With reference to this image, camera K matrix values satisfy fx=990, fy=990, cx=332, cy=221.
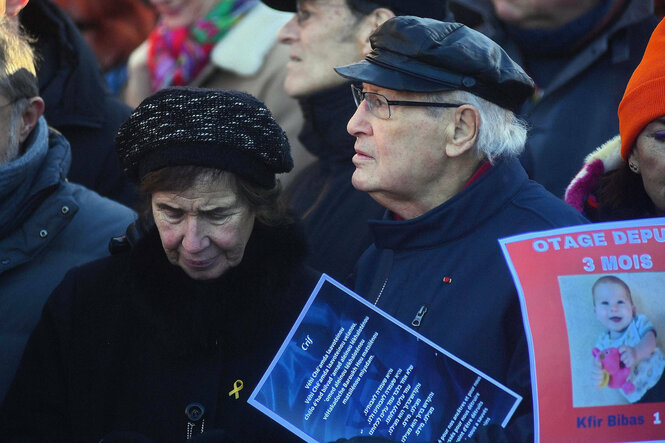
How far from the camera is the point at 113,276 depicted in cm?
291

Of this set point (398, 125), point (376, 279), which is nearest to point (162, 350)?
point (376, 279)

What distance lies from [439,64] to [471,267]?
52 cm

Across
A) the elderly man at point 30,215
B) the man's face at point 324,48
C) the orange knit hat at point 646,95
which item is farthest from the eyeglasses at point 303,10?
the orange knit hat at point 646,95

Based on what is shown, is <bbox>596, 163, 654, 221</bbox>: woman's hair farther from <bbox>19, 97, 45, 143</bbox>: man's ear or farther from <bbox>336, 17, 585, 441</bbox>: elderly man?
<bbox>19, 97, 45, 143</bbox>: man's ear

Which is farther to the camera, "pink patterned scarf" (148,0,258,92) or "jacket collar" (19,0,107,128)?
"pink patterned scarf" (148,0,258,92)

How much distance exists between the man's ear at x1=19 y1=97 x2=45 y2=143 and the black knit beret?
71 cm

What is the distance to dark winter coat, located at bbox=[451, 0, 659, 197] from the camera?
3.77 metres

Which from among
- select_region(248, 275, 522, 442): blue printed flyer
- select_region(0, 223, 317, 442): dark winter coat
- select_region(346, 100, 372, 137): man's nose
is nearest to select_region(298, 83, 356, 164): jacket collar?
select_region(0, 223, 317, 442): dark winter coat

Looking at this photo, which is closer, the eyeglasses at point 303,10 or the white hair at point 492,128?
the white hair at point 492,128

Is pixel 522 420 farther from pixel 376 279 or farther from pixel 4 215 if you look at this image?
pixel 4 215

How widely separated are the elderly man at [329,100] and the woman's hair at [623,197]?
86 centimetres

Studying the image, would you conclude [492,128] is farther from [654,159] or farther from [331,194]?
[331,194]

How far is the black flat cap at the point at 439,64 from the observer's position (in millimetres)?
2516

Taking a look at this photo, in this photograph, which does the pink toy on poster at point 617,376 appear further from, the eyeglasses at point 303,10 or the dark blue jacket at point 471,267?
the eyeglasses at point 303,10
